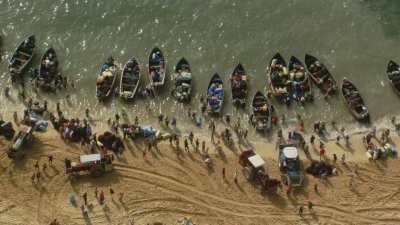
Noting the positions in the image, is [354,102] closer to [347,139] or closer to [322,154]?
[347,139]

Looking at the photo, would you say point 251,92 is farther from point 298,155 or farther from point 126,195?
point 126,195

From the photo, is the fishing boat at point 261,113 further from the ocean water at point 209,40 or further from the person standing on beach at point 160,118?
the person standing on beach at point 160,118

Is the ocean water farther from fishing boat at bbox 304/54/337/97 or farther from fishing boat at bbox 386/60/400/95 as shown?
fishing boat at bbox 304/54/337/97

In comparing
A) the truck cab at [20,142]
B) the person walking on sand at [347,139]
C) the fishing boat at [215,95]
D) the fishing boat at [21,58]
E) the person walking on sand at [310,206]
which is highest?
the fishing boat at [21,58]

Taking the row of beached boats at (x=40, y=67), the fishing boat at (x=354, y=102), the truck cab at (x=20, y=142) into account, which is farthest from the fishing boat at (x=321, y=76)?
the truck cab at (x=20, y=142)

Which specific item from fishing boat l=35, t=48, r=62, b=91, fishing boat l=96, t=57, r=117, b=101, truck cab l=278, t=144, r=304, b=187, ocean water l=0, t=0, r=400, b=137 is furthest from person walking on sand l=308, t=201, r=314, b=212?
fishing boat l=35, t=48, r=62, b=91

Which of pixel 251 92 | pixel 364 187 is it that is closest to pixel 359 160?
pixel 364 187

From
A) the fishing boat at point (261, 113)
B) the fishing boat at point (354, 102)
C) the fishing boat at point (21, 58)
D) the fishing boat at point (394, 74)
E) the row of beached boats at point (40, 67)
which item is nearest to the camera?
the fishing boat at point (261, 113)

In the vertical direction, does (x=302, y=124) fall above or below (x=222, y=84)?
below
